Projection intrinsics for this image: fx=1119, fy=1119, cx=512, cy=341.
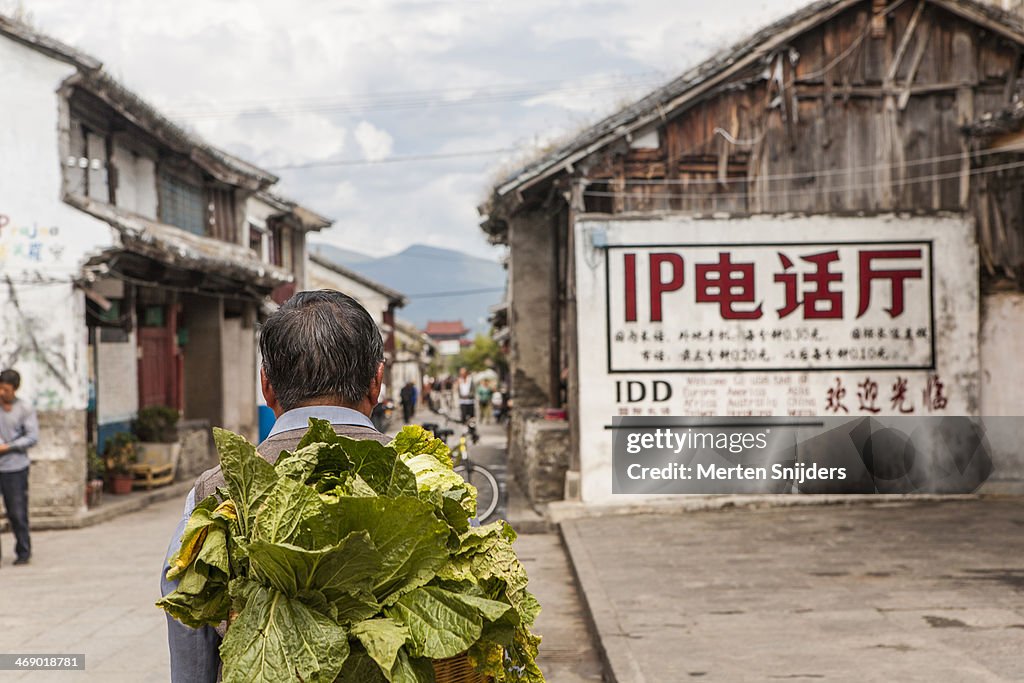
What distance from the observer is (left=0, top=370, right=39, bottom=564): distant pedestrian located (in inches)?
415

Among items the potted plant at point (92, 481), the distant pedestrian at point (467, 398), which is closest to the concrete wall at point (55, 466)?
the potted plant at point (92, 481)

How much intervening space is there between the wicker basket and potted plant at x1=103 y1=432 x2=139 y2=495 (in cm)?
1477

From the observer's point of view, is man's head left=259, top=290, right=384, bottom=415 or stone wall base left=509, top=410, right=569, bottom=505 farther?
stone wall base left=509, top=410, right=569, bottom=505

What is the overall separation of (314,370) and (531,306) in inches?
568

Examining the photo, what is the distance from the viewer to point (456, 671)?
2.50 metres

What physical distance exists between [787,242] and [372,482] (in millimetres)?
10713

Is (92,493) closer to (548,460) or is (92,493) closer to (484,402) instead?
(548,460)

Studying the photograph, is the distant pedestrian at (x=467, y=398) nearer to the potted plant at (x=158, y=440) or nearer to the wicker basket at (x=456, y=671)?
the potted plant at (x=158, y=440)

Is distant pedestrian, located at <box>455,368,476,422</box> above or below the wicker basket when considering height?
below

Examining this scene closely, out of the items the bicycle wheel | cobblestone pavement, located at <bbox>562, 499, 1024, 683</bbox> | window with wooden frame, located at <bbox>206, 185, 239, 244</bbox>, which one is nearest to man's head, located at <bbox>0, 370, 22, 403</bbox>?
the bicycle wheel

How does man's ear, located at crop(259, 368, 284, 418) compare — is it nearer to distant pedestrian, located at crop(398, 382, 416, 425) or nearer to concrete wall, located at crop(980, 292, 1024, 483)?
concrete wall, located at crop(980, 292, 1024, 483)

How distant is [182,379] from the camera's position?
21.2m

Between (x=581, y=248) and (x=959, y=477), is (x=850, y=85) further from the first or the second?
(x=959, y=477)

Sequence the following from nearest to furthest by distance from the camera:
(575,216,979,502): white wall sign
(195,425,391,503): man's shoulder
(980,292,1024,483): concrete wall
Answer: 1. (195,425,391,503): man's shoulder
2. (575,216,979,502): white wall sign
3. (980,292,1024,483): concrete wall
